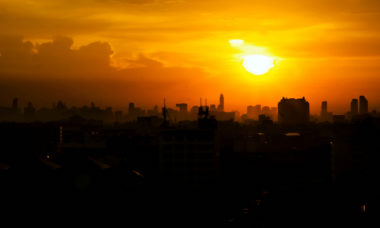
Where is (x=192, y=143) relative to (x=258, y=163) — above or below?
above

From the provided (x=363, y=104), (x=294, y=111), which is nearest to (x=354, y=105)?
(x=363, y=104)

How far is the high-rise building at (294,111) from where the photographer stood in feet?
528

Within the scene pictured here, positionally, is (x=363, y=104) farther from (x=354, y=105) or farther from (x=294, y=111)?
(x=294, y=111)

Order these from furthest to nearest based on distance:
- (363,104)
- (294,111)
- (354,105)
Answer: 1. (354,105)
2. (363,104)
3. (294,111)

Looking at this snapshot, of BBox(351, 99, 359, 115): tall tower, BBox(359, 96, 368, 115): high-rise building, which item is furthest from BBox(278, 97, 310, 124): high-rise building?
BBox(351, 99, 359, 115): tall tower

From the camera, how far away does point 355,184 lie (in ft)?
157

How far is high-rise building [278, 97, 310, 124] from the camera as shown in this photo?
161 meters

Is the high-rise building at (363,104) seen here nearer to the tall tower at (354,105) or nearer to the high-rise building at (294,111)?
the tall tower at (354,105)

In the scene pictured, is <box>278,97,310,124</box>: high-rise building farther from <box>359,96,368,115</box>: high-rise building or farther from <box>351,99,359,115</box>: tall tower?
<box>351,99,359,115</box>: tall tower

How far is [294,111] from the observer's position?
6398 inches

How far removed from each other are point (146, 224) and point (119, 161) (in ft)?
91.6

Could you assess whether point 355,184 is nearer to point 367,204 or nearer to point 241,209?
point 367,204

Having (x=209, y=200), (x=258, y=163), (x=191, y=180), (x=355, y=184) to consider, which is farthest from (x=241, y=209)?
(x=258, y=163)

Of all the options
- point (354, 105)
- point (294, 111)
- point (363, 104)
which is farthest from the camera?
point (354, 105)
